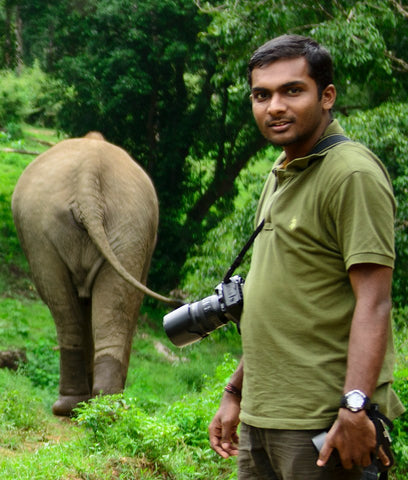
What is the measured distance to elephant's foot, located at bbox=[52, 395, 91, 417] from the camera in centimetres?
764

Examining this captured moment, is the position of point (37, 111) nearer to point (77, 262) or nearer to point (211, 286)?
point (211, 286)

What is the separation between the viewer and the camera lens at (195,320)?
307cm

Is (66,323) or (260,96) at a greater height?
(260,96)

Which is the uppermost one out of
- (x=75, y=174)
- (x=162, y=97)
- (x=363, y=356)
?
(x=363, y=356)

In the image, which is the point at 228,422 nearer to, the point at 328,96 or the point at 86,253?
the point at 328,96

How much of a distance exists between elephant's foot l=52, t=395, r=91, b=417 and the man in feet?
16.1

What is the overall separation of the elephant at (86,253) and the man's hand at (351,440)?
488 cm

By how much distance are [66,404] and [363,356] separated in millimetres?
5521

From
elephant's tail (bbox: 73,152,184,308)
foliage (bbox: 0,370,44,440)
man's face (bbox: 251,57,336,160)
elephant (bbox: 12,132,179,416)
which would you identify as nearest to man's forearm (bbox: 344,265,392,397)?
man's face (bbox: 251,57,336,160)

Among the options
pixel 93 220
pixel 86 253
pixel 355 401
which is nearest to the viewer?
Result: pixel 355 401

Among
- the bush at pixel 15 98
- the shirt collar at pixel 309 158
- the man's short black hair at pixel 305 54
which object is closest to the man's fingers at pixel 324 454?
the shirt collar at pixel 309 158

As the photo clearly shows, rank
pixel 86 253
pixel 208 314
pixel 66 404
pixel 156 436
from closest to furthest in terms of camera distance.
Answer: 1. pixel 208 314
2. pixel 156 436
3. pixel 86 253
4. pixel 66 404

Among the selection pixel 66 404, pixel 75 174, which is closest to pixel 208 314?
pixel 75 174

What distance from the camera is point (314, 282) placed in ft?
8.63
